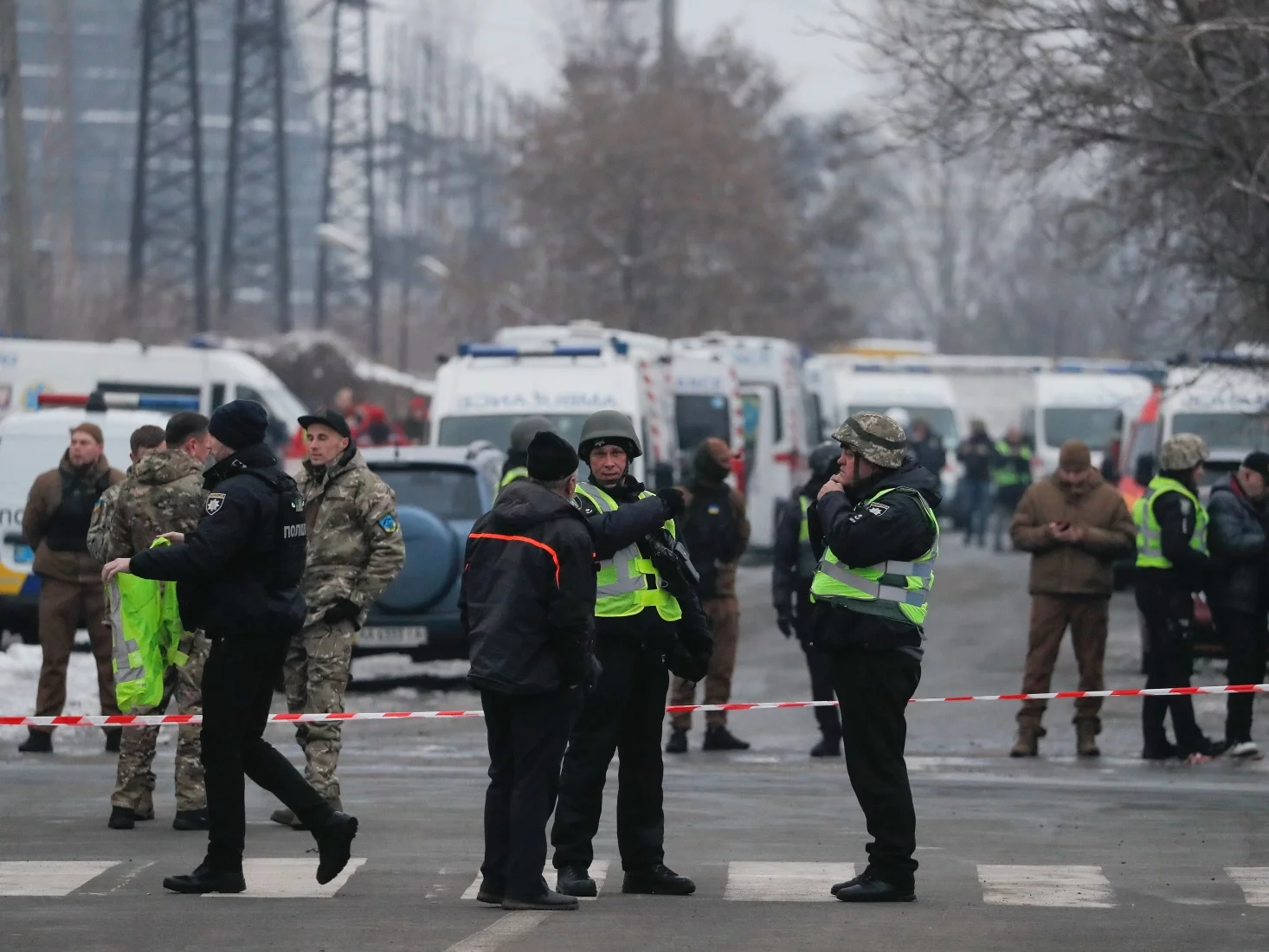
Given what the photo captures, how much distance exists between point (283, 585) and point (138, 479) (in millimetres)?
2007

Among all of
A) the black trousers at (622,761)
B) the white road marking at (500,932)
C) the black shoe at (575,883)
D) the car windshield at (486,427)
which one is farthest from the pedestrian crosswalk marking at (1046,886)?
the car windshield at (486,427)

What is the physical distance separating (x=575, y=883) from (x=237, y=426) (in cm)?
207

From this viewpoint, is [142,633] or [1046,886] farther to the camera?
[142,633]

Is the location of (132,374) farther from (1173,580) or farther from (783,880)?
(783,880)

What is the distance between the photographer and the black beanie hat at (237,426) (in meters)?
8.88

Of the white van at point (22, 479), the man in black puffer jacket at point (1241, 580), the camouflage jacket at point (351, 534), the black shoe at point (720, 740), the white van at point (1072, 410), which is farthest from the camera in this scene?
the white van at point (1072, 410)

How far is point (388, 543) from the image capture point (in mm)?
10828

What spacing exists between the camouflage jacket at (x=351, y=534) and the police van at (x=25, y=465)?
690cm

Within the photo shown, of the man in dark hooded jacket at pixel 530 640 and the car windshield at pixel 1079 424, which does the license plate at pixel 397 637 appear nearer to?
the man in dark hooded jacket at pixel 530 640

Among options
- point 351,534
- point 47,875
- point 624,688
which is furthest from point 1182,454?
point 47,875

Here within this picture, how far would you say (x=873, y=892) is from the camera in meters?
8.55

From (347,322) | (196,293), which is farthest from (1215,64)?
(347,322)

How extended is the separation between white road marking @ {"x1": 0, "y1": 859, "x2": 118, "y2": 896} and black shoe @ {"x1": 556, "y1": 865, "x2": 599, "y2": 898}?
69.2 inches

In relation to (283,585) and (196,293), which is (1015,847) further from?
(196,293)
